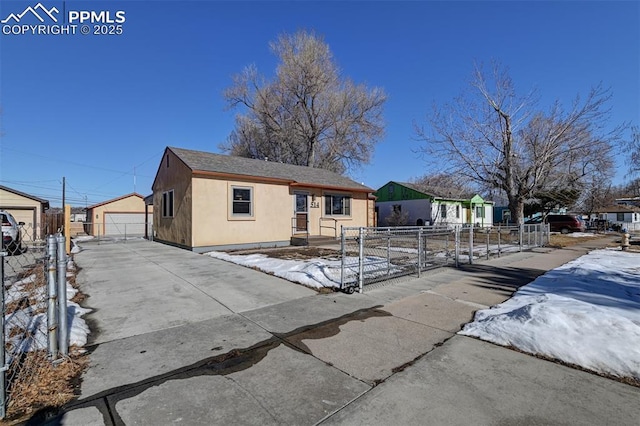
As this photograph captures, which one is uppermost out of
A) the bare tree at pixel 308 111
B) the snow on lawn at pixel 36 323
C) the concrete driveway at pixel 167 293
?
the bare tree at pixel 308 111

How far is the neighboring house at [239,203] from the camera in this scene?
1216cm

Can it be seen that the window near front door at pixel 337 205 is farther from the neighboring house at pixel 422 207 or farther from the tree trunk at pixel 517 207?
the neighboring house at pixel 422 207

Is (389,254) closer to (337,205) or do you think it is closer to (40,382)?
(40,382)

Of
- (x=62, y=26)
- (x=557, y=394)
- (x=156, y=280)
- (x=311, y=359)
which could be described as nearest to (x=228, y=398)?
(x=311, y=359)

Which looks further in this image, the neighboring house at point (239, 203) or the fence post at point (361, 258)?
the neighboring house at point (239, 203)

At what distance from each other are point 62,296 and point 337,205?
1439cm

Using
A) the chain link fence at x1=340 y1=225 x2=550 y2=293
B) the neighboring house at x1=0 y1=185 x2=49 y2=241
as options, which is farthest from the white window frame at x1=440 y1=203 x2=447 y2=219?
the neighboring house at x1=0 y1=185 x2=49 y2=241

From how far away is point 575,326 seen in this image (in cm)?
370

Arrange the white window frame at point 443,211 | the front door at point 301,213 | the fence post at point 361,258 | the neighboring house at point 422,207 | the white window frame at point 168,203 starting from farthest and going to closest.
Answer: the white window frame at point 443,211
the neighboring house at point 422,207
the front door at point 301,213
the white window frame at point 168,203
the fence post at point 361,258

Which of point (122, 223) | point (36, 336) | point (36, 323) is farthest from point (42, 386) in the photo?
point (122, 223)

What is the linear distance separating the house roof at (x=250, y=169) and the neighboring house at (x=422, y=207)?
1269cm

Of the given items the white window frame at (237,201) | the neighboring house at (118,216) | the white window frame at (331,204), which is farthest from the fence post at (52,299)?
the neighboring house at (118,216)

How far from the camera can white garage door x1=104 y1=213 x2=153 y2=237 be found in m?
29.6

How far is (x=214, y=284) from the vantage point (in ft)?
21.3
